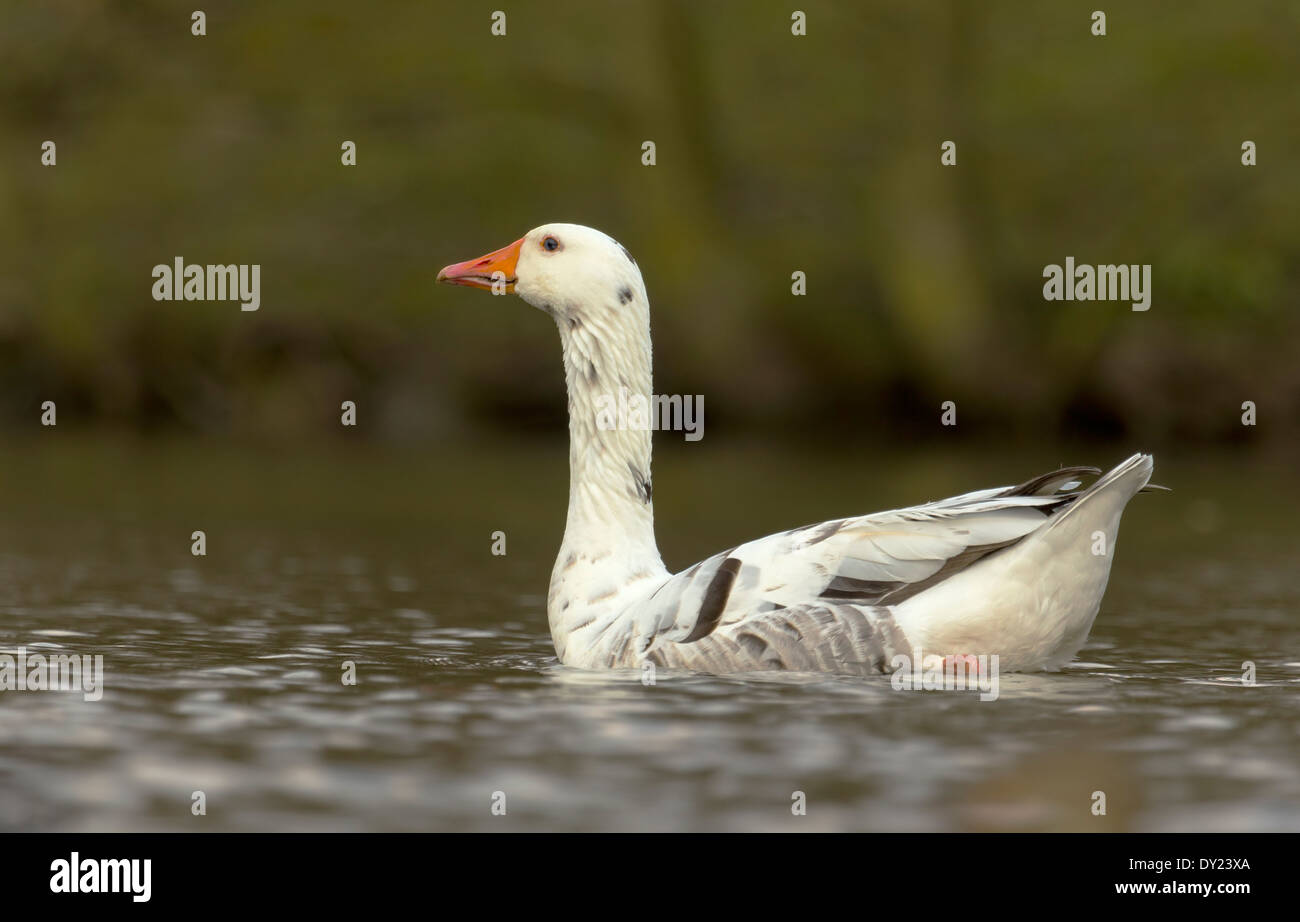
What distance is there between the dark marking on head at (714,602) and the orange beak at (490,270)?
2.02 metres

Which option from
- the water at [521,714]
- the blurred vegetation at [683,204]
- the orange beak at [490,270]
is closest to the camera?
the water at [521,714]

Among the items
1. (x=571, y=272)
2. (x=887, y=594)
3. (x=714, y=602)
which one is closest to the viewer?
(x=887, y=594)

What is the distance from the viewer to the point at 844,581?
A: 30.2 feet

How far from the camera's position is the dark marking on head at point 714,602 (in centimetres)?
931

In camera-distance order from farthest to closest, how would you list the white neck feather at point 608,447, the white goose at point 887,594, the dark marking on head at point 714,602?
the white neck feather at point 608,447
the dark marking on head at point 714,602
the white goose at point 887,594

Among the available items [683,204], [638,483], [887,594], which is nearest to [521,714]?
[887,594]

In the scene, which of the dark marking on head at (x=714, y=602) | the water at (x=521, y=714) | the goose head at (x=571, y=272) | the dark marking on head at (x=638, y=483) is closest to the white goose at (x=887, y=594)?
the dark marking on head at (x=714, y=602)

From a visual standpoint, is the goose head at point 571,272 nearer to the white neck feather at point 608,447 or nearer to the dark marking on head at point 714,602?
the white neck feather at point 608,447

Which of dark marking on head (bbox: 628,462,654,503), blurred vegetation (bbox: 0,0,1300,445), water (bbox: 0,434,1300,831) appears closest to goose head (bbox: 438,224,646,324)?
dark marking on head (bbox: 628,462,654,503)

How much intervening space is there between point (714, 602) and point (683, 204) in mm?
25164

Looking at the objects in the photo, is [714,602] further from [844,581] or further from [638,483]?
[638,483]

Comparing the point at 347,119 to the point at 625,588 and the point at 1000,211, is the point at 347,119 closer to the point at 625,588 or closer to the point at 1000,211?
the point at 1000,211

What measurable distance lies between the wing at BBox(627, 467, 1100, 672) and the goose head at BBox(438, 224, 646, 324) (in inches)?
67.4

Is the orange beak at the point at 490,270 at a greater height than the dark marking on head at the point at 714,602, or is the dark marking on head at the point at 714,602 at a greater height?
the orange beak at the point at 490,270
